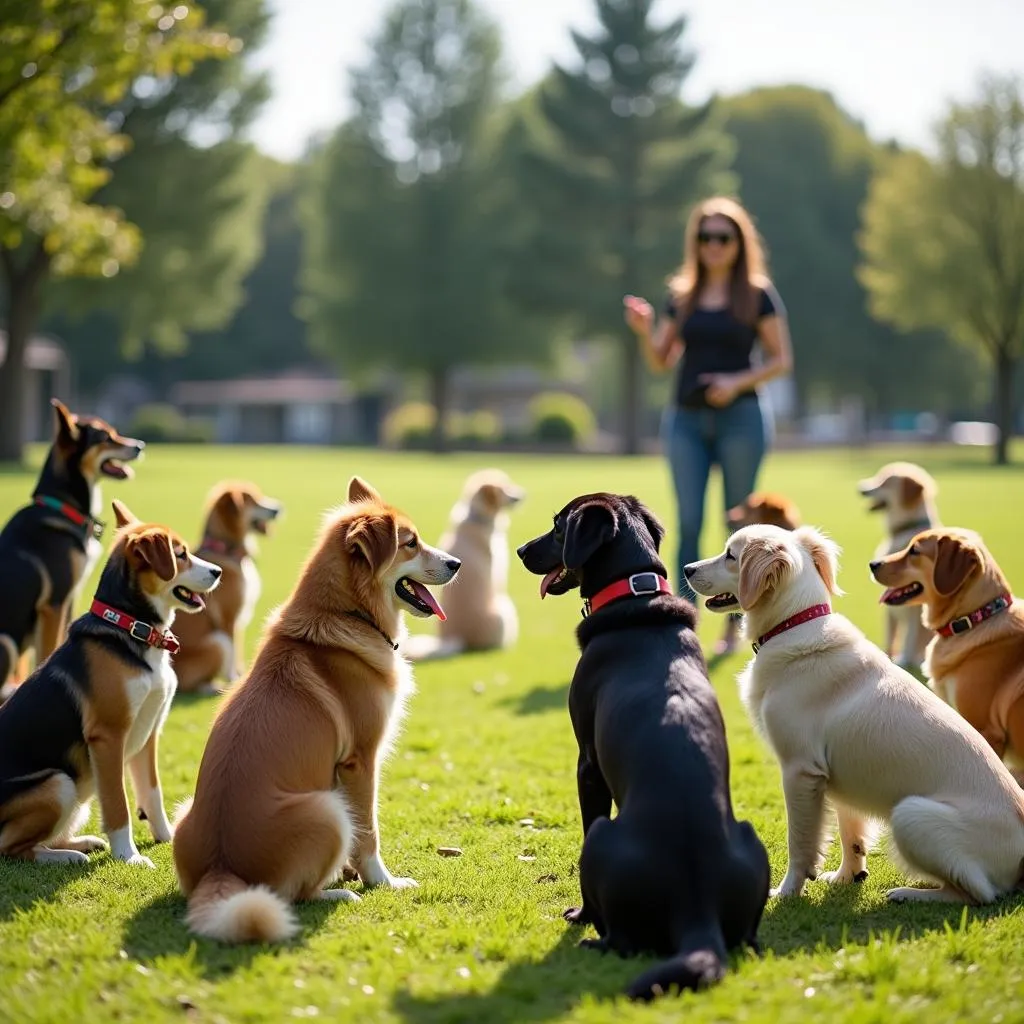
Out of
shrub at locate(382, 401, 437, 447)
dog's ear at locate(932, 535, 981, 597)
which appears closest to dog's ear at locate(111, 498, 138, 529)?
dog's ear at locate(932, 535, 981, 597)

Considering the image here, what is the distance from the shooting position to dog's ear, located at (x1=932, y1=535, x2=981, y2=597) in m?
6.18

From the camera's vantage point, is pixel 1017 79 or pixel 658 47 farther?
pixel 658 47

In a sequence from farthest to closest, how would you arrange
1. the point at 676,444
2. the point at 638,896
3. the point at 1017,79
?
the point at 1017,79 → the point at 676,444 → the point at 638,896

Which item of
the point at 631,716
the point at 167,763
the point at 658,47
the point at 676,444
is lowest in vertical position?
the point at 167,763

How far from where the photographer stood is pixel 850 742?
16.4 feet

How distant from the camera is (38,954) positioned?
4.30 metres

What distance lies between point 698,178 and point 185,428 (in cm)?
2647

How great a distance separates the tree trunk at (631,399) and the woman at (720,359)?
40.9 m

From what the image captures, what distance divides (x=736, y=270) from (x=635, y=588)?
568 centimetres

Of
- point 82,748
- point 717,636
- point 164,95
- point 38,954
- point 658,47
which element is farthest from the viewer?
point 658,47

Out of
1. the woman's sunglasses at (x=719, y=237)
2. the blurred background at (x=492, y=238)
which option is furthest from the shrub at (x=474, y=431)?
the woman's sunglasses at (x=719, y=237)

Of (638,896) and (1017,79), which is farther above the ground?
(1017,79)

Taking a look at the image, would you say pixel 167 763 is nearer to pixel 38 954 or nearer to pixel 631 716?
pixel 38 954

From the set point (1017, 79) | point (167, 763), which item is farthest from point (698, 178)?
point (167, 763)
